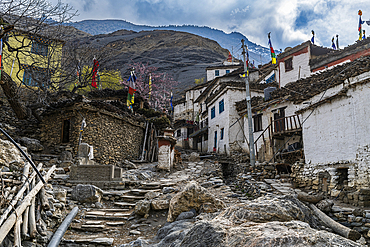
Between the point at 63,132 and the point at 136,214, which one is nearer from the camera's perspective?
the point at 136,214

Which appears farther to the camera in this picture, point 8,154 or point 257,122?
point 257,122

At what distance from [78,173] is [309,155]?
34.3 ft

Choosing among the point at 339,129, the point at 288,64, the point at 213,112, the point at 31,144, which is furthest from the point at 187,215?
the point at 213,112

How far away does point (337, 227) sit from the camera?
6418mm

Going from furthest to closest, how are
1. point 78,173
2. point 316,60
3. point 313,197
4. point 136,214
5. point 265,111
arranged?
point 316,60
point 265,111
point 78,173
point 313,197
point 136,214

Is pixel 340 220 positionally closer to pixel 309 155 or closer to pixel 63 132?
pixel 309 155

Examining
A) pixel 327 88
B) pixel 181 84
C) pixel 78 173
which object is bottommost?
pixel 78 173

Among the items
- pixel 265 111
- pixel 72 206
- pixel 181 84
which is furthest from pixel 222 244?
pixel 181 84

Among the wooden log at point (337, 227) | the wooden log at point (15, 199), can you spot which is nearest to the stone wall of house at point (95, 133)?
the wooden log at point (15, 199)

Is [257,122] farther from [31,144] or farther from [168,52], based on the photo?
[168,52]

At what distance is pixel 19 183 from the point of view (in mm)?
6000

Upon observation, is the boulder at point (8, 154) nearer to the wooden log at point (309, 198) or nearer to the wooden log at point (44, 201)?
the wooden log at point (44, 201)

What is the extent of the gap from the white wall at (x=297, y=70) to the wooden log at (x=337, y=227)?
624 inches

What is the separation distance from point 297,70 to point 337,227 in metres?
18.4
